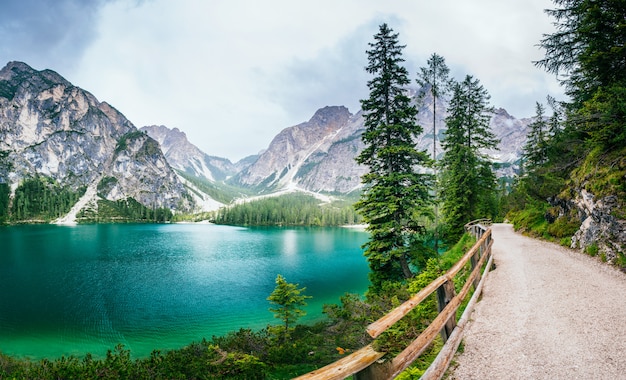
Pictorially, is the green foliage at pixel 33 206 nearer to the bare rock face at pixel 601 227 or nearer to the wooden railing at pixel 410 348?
the wooden railing at pixel 410 348

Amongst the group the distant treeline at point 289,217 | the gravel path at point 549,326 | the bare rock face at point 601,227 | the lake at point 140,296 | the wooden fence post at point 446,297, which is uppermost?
the bare rock face at point 601,227

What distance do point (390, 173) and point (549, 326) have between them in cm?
1152

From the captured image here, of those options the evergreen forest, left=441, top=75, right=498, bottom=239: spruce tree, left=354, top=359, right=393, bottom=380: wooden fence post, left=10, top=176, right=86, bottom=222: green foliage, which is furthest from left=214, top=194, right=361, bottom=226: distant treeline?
left=354, top=359, right=393, bottom=380: wooden fence post

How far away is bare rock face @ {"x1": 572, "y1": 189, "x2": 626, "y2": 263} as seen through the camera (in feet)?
34.6

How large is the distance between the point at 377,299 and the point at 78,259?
60268 mm

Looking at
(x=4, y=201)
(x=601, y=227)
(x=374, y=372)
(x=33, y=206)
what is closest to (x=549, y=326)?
(x=374, y=372)

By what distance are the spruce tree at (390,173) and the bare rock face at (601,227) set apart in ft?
22.8

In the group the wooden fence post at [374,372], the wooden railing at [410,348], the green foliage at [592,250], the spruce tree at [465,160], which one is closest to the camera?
the wooden railing at [410,348]

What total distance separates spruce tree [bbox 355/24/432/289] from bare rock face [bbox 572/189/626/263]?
6942mm

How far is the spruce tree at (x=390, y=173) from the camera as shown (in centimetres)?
1664

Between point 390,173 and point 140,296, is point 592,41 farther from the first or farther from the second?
point 140,296

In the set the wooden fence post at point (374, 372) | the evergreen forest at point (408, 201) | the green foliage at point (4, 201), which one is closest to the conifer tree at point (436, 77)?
the evergreen forest at point (408, 201)

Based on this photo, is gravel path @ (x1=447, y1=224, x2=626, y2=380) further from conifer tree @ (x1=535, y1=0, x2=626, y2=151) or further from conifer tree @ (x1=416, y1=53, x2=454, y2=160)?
conifer tree @ (x1=416, y1=53, x2=454, y2=160)

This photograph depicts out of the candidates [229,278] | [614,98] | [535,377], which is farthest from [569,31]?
[229,278]
